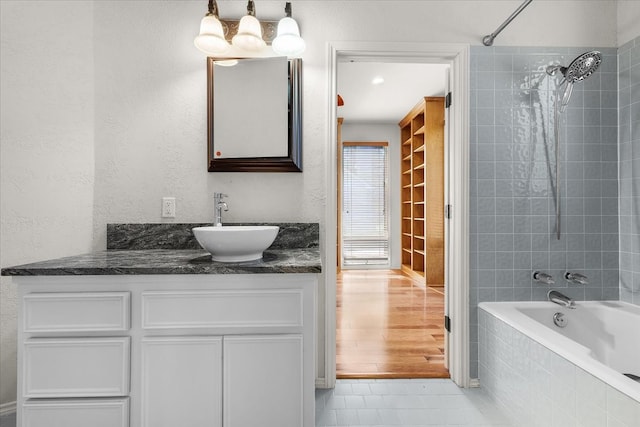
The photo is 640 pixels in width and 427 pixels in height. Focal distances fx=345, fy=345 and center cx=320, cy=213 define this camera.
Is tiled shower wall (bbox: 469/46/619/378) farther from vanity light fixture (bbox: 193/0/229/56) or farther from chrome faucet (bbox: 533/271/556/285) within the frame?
vanity light fixture (bbox: 193/0/229/56)

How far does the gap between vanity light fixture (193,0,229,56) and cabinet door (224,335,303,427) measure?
1.52m

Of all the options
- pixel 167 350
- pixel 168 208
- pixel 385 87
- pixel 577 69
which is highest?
pixel 385 87

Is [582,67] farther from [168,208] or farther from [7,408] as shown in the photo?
[7,408]

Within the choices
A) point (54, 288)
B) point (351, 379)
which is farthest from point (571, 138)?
point (54, 288)

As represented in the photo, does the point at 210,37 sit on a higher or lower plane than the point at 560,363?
higher

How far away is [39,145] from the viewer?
183 cm

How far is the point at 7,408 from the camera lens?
1774 millimetres

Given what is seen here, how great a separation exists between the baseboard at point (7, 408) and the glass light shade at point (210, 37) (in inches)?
83.4

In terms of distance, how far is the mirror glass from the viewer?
6.48 ft

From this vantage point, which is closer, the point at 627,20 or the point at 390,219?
the point at 627,20

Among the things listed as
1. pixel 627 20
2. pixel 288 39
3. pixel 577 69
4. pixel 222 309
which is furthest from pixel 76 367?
pixel 627 20

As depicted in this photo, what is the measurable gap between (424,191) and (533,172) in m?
2.72

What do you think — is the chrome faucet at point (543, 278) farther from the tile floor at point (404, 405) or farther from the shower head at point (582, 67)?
the shower head at point (582, 67)

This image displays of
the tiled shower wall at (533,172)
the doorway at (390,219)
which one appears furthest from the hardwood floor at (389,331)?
the tiled shower wall at (533,172)
